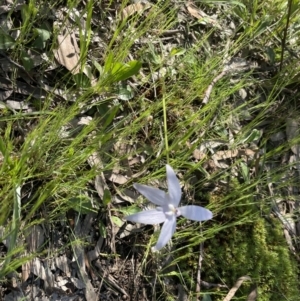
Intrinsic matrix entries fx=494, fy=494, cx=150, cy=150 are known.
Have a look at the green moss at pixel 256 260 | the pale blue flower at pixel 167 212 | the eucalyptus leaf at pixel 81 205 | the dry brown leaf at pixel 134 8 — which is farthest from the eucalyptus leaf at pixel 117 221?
the dry brown leaf at pixel 134 8

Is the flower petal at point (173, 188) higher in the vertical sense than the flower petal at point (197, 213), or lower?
higher

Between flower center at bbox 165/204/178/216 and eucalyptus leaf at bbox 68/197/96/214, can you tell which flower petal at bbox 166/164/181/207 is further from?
eucalyptus leaf at bbox 68/197/96/214

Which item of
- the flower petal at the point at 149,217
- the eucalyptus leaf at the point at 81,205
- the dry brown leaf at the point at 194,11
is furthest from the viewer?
the dry brown leaf at the point at 194,11

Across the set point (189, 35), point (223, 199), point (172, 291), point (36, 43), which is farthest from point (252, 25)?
point (172, 291)

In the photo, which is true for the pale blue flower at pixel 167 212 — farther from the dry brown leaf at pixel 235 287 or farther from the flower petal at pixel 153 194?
the dry brown leaf at pixel 235 287

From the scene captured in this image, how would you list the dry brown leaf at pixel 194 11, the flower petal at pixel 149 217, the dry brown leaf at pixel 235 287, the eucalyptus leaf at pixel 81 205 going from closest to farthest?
the flower petal at pixel 149 217 → the eucalyptus leaf at pixel 81 205 → the dry brown leaf at pixel 235 287 → the dry brown leaf at pixel 194 11

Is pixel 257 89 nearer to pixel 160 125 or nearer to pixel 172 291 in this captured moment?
pixel 160 125

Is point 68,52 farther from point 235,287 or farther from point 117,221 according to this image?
point 235,287

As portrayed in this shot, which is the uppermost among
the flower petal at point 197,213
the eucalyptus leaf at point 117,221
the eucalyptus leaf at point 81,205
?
the flower petal at point 197,213
